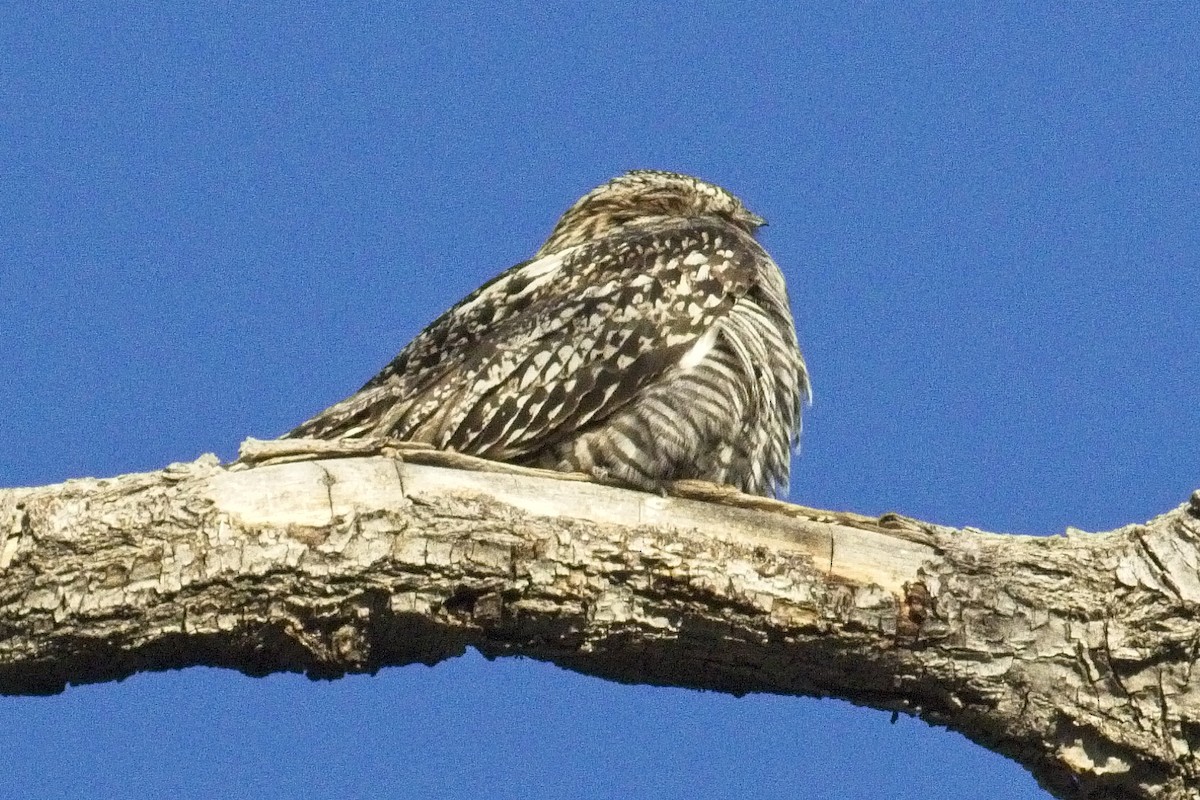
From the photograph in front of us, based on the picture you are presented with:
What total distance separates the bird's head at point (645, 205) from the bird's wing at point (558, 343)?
1061mm

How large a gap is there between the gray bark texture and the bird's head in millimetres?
3337

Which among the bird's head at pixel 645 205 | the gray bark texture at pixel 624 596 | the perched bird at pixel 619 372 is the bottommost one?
the gray bark texture at pixel 624 596

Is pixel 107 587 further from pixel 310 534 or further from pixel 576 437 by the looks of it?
pixel 576 437

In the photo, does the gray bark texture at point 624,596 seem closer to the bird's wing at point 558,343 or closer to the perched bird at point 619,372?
the perched bird at point 619,372

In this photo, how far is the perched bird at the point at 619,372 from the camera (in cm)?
661

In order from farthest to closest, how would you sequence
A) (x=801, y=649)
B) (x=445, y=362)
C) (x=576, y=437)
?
(x=445, y=362), (x=576, y=437), (x=801, y=649)

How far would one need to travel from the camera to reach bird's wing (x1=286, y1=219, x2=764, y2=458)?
Answer: 21.8ft

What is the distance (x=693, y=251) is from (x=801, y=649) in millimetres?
2550

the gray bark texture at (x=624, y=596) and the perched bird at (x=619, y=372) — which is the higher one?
the perched bird at (x=619, y=372)

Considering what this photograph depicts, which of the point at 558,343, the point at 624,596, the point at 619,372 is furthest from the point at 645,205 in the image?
the point at 624,596

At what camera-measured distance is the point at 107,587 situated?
4969 mm

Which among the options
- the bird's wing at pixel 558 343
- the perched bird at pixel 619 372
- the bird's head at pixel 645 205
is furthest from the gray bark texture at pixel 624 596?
the bird's head at pixel 645 205

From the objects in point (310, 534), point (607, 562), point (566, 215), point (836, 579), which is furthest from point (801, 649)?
point (566, 215)

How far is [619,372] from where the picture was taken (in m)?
6.71
